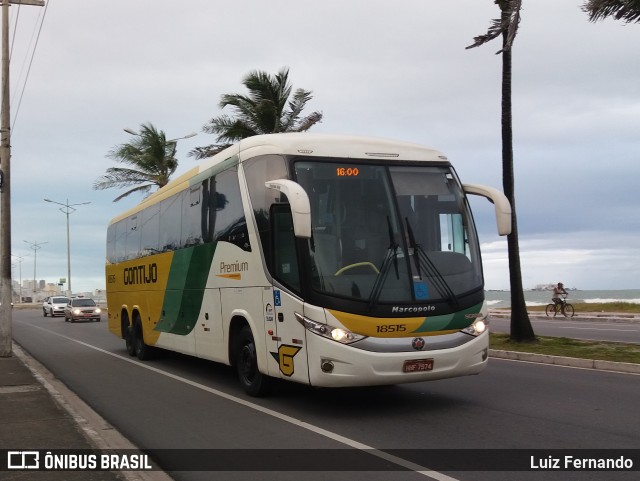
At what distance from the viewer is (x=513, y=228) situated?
1756 centimetres

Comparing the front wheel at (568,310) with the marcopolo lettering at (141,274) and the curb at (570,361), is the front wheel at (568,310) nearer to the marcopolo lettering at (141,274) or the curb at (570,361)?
the curb at (570,361)

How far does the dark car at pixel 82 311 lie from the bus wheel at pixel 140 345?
984 inches

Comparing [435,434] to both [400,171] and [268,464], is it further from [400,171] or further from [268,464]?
[400,171]

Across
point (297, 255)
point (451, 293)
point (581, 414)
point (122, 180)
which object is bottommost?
point (581, 414)

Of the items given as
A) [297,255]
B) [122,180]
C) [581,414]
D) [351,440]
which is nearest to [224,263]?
[297,255]

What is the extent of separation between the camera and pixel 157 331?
14930 mm

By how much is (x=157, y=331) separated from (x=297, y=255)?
7.40 m

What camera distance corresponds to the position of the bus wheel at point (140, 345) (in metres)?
16.2

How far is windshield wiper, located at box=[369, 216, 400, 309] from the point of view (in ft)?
27.1

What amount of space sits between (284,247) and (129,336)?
9.92 meters

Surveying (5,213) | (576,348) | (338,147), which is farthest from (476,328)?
(5,213)

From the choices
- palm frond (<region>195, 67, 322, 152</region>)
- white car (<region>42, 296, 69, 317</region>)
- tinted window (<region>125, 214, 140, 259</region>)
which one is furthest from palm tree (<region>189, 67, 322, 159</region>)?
white car (<region>42, 296, 69, 317</region>)

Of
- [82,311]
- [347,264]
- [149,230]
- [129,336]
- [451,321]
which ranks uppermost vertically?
[149,230]

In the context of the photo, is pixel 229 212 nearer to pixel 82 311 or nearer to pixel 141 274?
pixel 141 274
